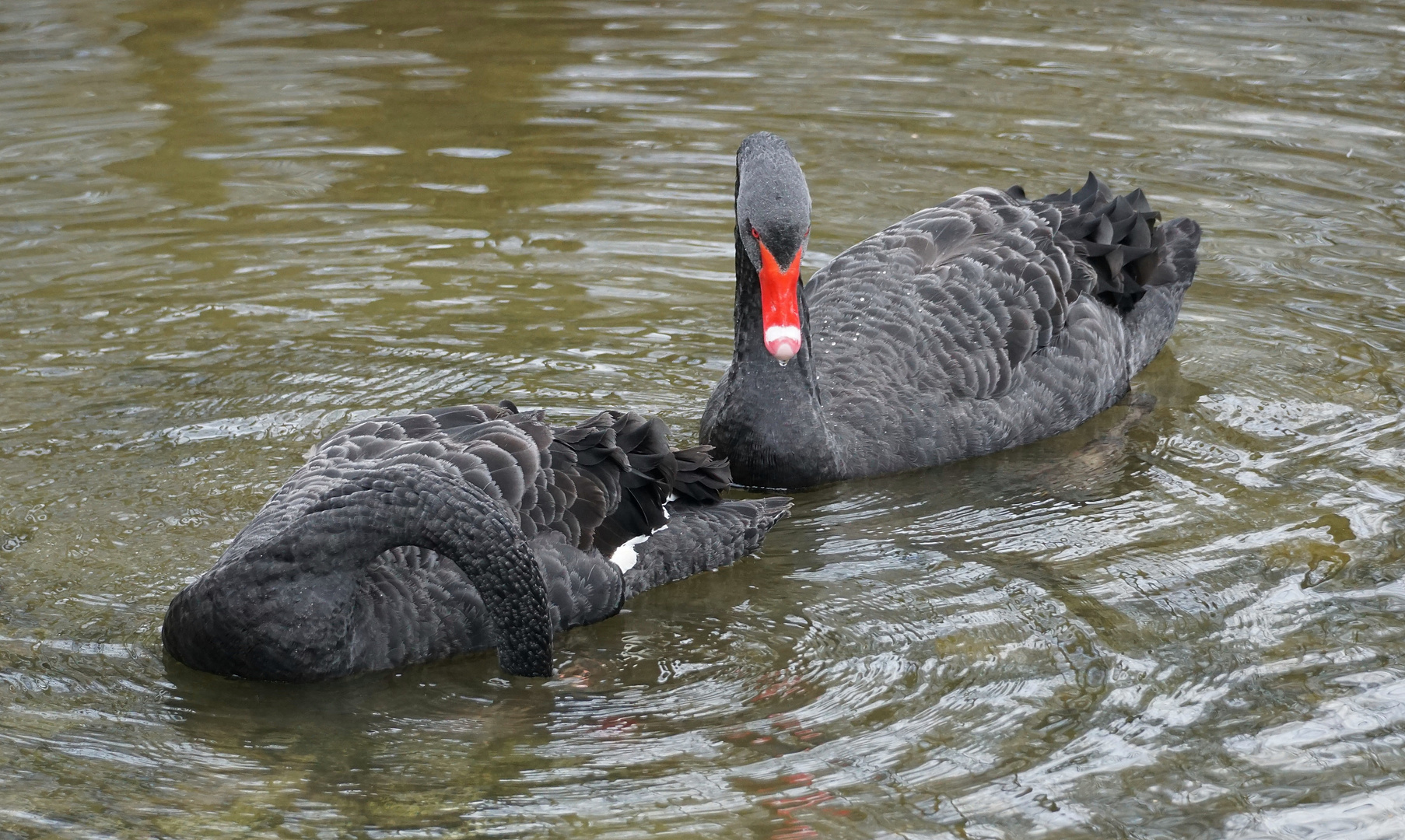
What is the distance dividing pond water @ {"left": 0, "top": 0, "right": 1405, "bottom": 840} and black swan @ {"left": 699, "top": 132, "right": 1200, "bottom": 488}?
22cm

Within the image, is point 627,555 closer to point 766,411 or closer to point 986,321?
point 766,411

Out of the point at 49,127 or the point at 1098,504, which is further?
the point at 49,127

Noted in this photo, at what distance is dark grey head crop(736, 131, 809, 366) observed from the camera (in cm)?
649

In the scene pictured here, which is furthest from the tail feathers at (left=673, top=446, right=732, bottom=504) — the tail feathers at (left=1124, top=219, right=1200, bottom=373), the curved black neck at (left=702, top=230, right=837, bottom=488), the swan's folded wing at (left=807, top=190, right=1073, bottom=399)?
the tail feathers at (left=1124, top=219, right=1200, bottom=373)

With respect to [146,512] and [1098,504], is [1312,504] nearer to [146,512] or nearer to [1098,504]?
[1098,504]

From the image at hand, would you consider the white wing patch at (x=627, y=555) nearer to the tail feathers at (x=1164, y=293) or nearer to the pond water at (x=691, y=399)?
the pond water at (x=691, y=399)

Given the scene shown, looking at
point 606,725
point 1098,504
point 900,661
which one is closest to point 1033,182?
point 1098,504

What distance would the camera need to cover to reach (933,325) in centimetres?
759

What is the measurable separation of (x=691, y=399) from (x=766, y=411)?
2.83ft

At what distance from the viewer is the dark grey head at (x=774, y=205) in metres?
6.50

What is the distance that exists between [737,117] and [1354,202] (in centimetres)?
407

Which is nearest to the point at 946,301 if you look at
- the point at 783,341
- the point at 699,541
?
the point at 783,341

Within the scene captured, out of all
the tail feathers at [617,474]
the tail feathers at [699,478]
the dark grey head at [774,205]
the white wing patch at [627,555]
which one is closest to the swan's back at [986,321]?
the tail feathers at [699,478]

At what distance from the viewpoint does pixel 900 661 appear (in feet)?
18.0
